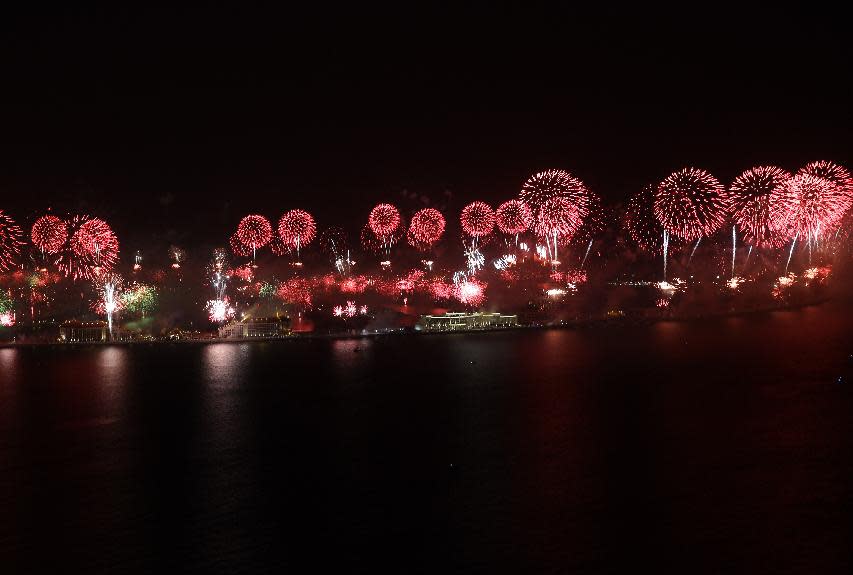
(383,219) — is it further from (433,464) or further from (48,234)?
(433,464)

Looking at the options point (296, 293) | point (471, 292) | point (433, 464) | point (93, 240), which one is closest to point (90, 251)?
point (93, 240)

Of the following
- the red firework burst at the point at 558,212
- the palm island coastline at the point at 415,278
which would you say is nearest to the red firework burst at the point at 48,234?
the palm island coastline at the point at 415,278

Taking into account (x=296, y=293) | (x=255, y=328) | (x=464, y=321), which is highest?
(x=296, y=293)

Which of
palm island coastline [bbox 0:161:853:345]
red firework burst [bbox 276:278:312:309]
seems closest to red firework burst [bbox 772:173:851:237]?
palm island coastline [bbox 0:161:853:345]

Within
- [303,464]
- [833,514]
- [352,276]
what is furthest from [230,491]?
[352,276]

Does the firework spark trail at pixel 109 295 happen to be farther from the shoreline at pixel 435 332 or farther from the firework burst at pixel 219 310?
the firework burst at pixel 219 310

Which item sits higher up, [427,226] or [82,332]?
[427,226]

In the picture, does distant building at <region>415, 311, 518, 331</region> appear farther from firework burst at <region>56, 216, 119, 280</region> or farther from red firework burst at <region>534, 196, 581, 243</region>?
firework burst at <region>56, 216, 119, 280</region>
